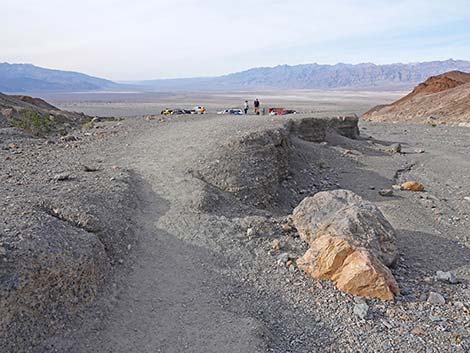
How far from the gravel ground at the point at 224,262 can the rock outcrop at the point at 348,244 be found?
0.23 m

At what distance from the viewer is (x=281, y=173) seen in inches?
533

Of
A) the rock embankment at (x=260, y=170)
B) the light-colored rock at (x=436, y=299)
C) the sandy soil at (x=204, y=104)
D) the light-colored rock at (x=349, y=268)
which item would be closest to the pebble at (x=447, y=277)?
the light-colored rock at (x=436, y=299)

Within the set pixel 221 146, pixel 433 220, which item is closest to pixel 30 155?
pixel 221 146

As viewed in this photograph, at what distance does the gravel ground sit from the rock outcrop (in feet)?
0.77

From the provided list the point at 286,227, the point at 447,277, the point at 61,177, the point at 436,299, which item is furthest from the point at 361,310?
the point at 61,177

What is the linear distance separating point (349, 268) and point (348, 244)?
381 mm

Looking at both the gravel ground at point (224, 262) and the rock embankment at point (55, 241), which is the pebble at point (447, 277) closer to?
the gravel ground at point (224, 262)

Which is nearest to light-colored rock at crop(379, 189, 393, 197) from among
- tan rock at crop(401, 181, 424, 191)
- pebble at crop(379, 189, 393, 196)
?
pebble at crop(379, 189, 393, 196)

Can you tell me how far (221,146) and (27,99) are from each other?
39.5 meters

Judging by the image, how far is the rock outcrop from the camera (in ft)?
24.8

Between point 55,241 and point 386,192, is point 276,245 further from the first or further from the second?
point 386,192

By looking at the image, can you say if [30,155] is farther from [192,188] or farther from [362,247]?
[362,247]

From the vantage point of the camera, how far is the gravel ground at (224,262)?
256 inches

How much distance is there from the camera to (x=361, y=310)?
23.5ft
